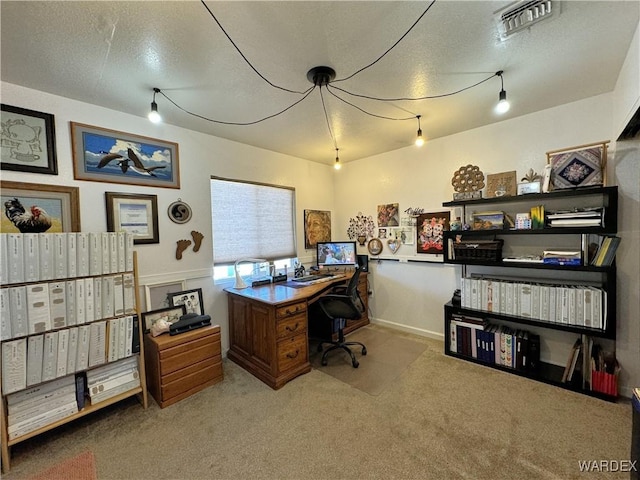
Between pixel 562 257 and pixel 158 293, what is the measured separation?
360cm

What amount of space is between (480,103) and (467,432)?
2.60 metres

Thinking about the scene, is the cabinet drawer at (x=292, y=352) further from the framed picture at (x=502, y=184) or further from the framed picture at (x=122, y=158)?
the framed picture at (x=502, y=184)

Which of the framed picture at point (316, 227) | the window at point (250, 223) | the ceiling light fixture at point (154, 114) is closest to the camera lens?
the ceiling light fixture at point (154, 114)

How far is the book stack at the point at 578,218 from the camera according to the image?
2010 mm

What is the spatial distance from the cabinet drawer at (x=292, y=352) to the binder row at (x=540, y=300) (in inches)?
67.2

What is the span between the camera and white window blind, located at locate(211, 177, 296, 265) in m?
2.95

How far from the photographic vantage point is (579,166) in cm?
209

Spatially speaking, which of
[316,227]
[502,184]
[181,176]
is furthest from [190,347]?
[502,184]

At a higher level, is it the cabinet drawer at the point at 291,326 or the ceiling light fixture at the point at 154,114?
the ceiling light fixture at the point at 154,114

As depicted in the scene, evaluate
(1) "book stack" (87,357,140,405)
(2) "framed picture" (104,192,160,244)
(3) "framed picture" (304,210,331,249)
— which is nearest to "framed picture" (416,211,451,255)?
(3) "framed picture" (304,210,331,249)

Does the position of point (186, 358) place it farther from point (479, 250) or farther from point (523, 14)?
point (523, 14)

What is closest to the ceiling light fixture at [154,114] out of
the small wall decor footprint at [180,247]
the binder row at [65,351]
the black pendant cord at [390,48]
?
the small wall decor footprint at [180,247]

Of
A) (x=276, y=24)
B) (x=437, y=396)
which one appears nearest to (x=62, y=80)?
(x=276, y=24)

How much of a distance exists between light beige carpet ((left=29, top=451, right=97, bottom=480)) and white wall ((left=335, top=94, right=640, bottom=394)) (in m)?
3.16
